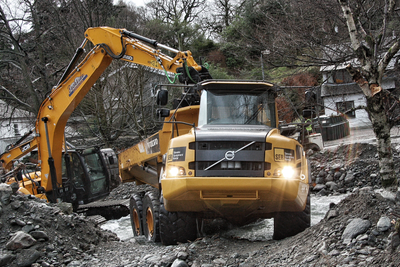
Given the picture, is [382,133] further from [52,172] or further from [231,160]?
[52,172]

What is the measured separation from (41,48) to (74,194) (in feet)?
41.8

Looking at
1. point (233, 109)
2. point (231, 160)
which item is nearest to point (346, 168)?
point (233, 109)

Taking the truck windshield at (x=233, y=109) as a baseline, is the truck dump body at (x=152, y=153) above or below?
below

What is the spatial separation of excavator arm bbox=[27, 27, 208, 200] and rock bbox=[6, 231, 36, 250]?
3669 millimetres

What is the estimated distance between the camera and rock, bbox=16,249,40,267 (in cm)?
561

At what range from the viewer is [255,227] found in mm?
8445

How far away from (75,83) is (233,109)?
454cm

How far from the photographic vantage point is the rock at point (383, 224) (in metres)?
4.60

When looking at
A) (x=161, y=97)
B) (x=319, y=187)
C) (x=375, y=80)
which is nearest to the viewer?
(x=375, y=80)

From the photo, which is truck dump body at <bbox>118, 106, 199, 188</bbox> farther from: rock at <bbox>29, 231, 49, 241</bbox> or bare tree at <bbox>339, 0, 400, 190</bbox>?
bare tree at <bbox>339, 0, 400, 190</bbox>

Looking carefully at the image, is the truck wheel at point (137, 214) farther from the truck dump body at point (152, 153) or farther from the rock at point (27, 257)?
the rock at point (27, 257)

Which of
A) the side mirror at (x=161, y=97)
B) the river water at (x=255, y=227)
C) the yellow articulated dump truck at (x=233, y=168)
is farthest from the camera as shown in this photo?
the river water at (x=255, y=227)

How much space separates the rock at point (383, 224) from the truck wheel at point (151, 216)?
12.3ft

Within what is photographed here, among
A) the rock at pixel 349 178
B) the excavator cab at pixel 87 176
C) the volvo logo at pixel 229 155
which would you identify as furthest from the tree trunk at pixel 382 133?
the excavator cab at pixel 87 176
